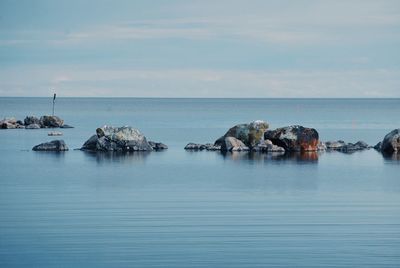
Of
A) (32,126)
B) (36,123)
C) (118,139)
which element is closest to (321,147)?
(118,139)

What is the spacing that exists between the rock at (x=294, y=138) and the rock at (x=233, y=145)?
1439 millimetres

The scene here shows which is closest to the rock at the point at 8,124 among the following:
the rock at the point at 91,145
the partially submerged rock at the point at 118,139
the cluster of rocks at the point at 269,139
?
the rock at the point at 91,145

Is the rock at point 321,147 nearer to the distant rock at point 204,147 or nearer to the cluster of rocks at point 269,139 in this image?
the cluster of rocks at point 269,139

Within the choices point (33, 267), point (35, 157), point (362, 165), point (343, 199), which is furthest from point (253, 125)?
point (33, 267)

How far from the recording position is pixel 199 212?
90.7 ft

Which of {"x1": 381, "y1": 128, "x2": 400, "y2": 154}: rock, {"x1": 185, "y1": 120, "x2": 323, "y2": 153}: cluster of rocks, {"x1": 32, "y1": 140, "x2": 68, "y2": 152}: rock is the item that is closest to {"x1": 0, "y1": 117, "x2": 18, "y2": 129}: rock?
{"x1": 32, "y1": 140, "x2": 68, "y2": 152}: rock

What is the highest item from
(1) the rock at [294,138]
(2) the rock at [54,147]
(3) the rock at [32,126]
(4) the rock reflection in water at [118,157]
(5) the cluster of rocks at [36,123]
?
(5) the cluster of rocks at [36,123]

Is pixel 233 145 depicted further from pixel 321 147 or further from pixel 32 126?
pixel 32 126

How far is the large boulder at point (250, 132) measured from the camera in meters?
52.0

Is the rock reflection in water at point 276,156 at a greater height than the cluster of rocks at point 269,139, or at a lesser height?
lesser

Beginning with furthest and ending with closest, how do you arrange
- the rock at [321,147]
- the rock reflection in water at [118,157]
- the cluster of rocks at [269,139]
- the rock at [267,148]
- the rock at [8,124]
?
the rock at [8,124] < the rock at [321,147] < the rock at [267,148] < the cluster of rocks at [269,139] < the rock reflection in water at [118,157]

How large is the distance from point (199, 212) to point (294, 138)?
24569 millimetres

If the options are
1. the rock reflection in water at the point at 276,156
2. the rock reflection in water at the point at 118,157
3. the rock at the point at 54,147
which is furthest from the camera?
the rock at the point at 54,147

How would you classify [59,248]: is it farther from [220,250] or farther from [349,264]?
[349,264]
